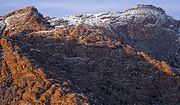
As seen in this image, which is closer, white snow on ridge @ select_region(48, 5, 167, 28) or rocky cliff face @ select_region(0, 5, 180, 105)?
rocky cliff face @ select_region(0, 5, 180, 105)

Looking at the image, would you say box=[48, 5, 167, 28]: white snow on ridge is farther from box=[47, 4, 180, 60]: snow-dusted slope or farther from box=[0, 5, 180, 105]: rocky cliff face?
box=[0, 5, 180, 105]: rocky cliff face

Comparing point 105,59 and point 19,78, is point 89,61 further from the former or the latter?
point 19,78

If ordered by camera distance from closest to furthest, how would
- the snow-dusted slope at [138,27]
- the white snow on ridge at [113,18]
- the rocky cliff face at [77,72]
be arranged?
the rocky cliff face at [77,72] < the snow-dusted slope at [138,27] < the white snow on ridge at [113,18]

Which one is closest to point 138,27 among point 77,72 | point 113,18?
point 113,18

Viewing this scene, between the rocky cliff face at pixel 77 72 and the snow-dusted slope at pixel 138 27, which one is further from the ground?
the rocky cliff face at pixel 77 72

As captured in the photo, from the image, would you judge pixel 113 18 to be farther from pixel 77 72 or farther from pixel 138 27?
pixel 77 72

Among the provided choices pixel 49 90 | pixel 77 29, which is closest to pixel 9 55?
pixel 49 90

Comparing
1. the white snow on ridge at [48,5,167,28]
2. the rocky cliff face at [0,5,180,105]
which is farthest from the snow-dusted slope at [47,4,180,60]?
the rocky cliff face at [0,5,180,105]

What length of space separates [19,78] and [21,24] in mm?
36616

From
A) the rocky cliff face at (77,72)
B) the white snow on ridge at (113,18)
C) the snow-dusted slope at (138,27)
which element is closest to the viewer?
the rocky cliff face at (77,72)

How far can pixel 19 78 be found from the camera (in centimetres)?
7081

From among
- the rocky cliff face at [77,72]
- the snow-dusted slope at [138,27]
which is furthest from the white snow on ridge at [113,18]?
the rocky cliff face at [77,72]

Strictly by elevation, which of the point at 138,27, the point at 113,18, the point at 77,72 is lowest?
the point at 138,27

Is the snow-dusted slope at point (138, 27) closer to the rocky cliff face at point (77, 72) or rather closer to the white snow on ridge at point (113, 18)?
the white snow on ridge at point (113, 18)
